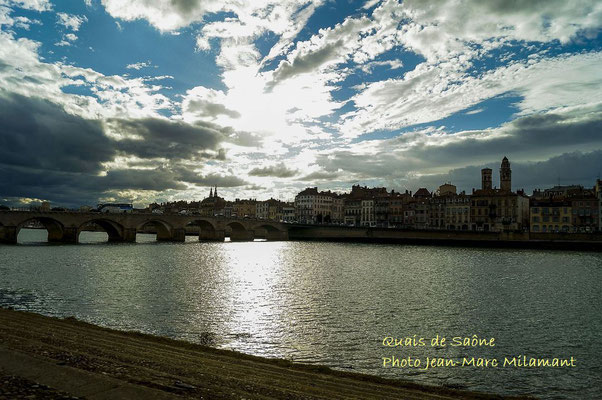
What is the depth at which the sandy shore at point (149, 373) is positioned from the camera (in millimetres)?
7449

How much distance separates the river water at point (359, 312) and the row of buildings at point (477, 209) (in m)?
78.6

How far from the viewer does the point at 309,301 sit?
87.6 ft

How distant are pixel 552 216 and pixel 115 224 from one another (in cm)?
11086

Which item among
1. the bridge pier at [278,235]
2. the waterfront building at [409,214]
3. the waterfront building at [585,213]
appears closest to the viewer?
the waterfront building at [585,213]

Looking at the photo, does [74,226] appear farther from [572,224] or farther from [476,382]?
[572,224]

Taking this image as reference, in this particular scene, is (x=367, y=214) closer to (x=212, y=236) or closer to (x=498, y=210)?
(x=498, y=210)

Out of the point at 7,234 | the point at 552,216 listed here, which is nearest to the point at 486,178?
the point at 552,216

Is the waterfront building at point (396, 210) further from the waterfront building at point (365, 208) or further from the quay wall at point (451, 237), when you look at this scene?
the quay wall at point (451, 237)

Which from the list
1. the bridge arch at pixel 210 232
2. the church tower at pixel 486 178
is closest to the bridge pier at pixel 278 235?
the bridge arch at pixel 210 232

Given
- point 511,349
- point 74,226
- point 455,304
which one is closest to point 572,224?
point 455,304

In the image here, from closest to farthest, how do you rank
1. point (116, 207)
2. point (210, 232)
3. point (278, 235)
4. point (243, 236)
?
point (116, 207), point (210, 232), point (243, 236), point (278, 235)

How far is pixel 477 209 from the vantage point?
129 metres

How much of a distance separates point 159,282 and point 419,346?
925 inches

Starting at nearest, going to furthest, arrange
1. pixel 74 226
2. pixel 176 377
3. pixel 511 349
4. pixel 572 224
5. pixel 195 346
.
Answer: pixel 176 377 → pixel 195 346 → pixel 511 349 → pixel 74 226 → pixel 572 224
